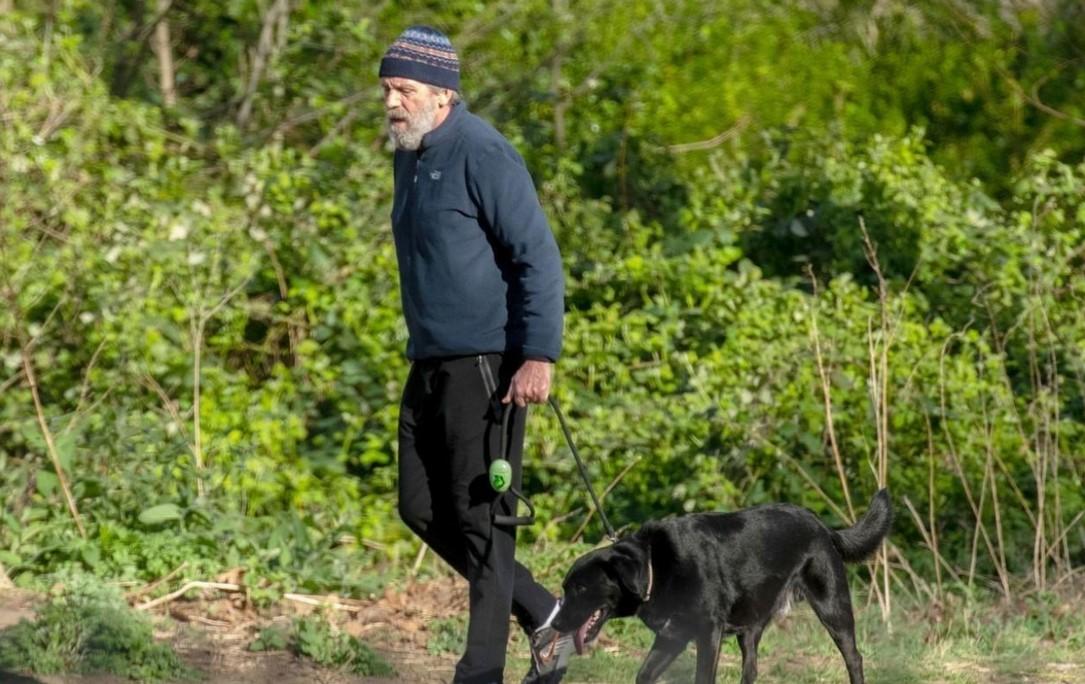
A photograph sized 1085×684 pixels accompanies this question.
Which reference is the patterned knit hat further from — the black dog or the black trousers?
the black dog

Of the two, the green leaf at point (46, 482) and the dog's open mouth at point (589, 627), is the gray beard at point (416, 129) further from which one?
the green leaf at point (46, 482)

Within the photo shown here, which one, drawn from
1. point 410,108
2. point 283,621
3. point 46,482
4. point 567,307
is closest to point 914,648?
point 283,621

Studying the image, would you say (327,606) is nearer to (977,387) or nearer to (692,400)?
(692,400)

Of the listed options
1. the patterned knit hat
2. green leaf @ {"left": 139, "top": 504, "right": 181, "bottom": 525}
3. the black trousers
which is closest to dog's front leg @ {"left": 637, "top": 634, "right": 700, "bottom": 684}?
the black trousers

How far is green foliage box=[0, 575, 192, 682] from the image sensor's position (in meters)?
5.51

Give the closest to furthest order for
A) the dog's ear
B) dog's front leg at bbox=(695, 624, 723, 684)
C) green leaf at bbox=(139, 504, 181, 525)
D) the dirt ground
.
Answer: the dog's ear, dog's front leg at bbox=(695, 624, 723, 684), the dirt ground, green leaf at bbox=(139, 504, 181, 525)

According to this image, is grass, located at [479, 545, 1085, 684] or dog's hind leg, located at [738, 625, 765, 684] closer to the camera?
dog's hind leg, located at [738, 625, 765, 684]

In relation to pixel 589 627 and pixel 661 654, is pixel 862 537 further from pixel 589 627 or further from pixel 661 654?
pixel 589 627

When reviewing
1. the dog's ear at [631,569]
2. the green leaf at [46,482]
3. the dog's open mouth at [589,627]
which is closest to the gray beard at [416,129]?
the dog's ear at [631,569]

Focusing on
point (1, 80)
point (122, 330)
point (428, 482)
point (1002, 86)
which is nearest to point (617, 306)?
point (122, 330)

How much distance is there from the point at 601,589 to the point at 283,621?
74.3 inches

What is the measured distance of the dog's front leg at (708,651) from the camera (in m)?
5.10

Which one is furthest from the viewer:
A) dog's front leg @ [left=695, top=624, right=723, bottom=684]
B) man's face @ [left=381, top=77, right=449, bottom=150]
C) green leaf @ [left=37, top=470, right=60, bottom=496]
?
green leaf @ [left=37, top=470, right=60, bottom=496]

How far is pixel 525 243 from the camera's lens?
15.2ft
